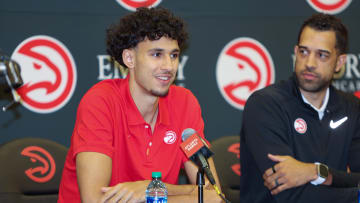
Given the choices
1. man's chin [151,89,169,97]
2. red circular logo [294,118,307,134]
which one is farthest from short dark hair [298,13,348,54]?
man's chin [151,89,169,97]

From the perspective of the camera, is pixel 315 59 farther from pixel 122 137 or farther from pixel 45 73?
pixel 45 73

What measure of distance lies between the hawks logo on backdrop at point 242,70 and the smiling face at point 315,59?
33.6 inches

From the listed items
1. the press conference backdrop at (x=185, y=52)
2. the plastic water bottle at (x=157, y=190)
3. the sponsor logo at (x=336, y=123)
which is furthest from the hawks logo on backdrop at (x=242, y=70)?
the plastic water bottle at (x=157, y=190)

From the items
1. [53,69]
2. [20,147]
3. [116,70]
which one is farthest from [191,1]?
[20,147]

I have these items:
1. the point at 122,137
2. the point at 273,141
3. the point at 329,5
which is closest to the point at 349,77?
the point at 329,5

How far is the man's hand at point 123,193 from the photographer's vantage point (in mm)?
2154

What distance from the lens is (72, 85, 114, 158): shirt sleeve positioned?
2.28m

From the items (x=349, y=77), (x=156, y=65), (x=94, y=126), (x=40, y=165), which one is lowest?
(x=40, y=165)

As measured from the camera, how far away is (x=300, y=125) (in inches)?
108

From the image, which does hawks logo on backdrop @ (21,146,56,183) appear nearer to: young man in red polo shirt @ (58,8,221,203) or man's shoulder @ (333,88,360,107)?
young man in red polo shirt @ (58,8,221,203)

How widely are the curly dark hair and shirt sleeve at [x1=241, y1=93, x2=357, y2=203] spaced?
0.61m

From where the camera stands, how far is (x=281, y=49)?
12.7 ft

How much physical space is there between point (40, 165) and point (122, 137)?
0.69 metres

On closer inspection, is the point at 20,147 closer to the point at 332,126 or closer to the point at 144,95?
the point at 144,95
